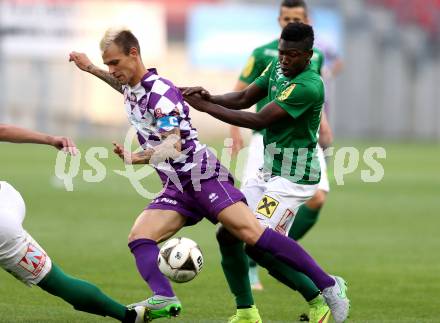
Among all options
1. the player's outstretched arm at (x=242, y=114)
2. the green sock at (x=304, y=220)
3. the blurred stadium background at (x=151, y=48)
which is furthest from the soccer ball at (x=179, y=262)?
the blurred stadium background at (x=151, y=48)

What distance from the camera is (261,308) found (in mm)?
8984

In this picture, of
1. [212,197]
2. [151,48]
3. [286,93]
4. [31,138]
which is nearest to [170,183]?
[212,197]

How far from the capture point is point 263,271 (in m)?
11.3

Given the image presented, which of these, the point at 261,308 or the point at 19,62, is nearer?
the point at 261,308

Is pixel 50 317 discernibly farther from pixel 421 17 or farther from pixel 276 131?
pixel 421 17

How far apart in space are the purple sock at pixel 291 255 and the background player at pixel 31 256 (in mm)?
1083

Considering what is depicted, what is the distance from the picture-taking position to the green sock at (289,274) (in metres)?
7.88

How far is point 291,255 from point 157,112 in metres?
1.37

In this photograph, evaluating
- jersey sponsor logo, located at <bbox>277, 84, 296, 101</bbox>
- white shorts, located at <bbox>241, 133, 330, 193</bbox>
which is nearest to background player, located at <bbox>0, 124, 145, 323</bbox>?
jersey sponsor logo, located at <bbox>277, 84, 296, 101</bbox>

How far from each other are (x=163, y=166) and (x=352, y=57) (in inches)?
1582

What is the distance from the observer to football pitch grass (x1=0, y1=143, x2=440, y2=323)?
890 centimetres

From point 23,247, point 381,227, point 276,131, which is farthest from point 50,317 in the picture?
point 381,227

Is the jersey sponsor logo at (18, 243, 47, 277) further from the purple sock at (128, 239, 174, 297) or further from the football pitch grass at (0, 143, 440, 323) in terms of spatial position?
the football pitch grass at (0, 143, 440, 323)

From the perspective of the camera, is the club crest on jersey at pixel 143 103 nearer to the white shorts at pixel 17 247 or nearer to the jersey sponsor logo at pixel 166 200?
the jersey sponsor logo at pixel 166 200
